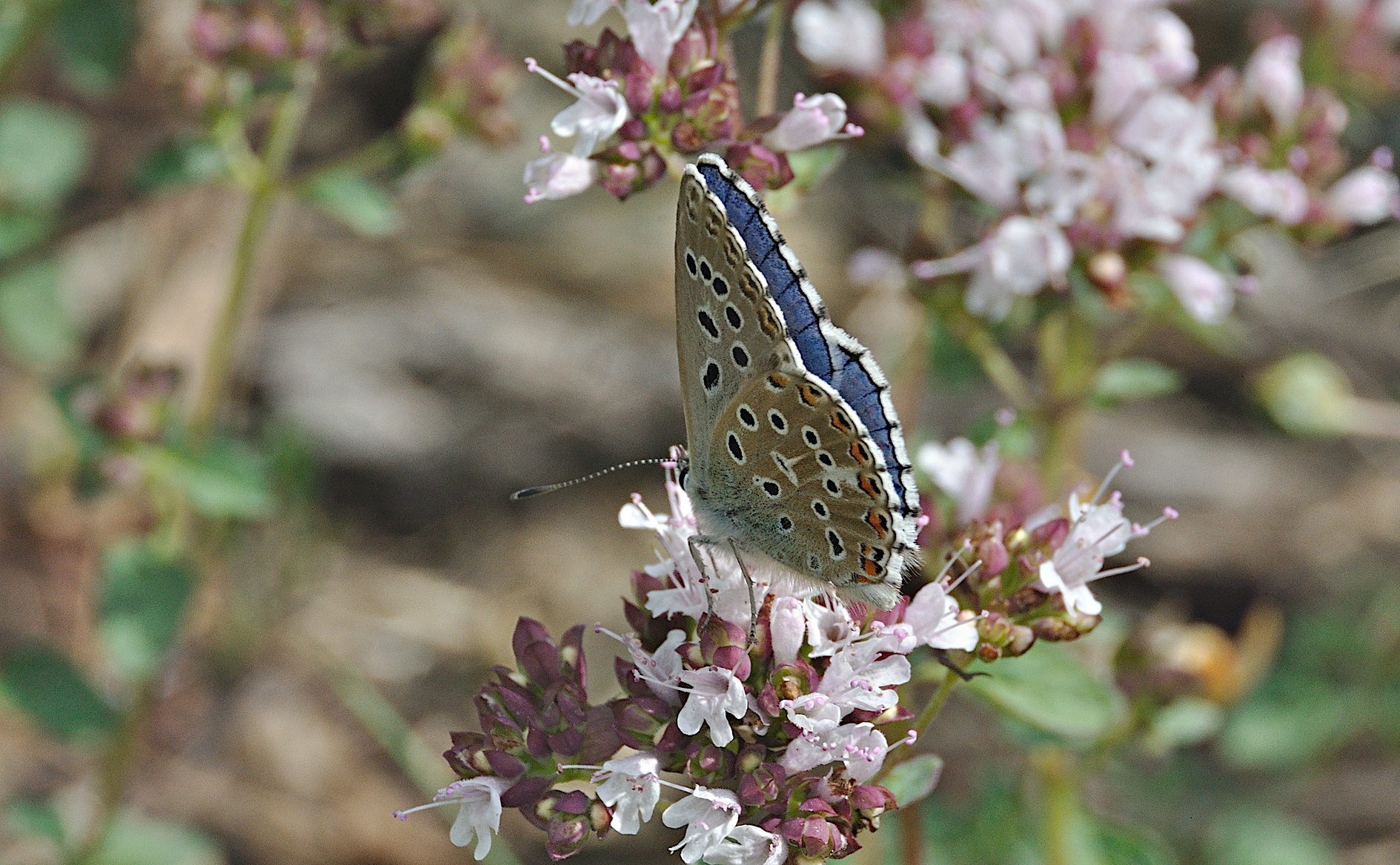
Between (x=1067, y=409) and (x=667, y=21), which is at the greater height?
(x=667, y=21)

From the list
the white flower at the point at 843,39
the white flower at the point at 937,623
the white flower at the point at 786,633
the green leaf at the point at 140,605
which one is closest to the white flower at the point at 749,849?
the white flower at the point at 786,633

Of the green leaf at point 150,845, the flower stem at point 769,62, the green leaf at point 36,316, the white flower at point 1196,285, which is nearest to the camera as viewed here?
the flower stem at point 769,62

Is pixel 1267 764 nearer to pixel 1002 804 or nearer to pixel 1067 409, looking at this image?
pixel 1002 804

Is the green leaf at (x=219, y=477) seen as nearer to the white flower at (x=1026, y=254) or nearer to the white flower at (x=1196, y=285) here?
the white flower at (x=1026, y=254)

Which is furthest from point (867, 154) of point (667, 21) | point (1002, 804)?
point (1002, 804)

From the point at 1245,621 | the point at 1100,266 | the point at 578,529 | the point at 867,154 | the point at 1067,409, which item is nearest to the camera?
the point at 1100,266
